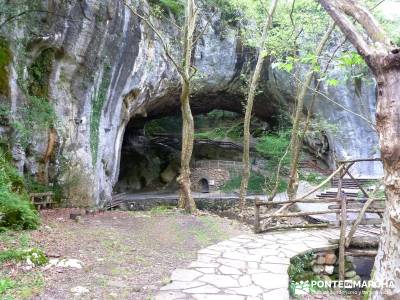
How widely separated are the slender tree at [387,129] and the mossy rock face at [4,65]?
249 inches

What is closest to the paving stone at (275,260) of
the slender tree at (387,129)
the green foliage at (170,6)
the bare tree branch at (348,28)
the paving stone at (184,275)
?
the paving stone at (184,275)

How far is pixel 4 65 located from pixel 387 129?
685cm

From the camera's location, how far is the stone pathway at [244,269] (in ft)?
11.4

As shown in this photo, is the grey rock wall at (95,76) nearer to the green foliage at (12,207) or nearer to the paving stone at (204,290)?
the green foliage at (12,207)

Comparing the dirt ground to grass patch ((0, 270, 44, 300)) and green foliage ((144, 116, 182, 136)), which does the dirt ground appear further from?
green foliage ((144, 116, 182, 136))

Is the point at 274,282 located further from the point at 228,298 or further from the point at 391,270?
the point at 391,270

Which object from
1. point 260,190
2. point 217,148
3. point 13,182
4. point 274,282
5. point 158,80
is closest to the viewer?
point 274,282

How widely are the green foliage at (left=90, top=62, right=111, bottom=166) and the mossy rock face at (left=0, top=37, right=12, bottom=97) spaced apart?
3.24m

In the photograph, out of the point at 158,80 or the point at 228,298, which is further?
the point at 158,80

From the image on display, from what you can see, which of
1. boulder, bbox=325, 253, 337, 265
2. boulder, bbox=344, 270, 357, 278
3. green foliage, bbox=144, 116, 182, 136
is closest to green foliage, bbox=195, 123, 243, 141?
green foliage, bbox=144, 116, 182, 136

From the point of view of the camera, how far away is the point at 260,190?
18.7 m

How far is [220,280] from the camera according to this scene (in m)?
3.84

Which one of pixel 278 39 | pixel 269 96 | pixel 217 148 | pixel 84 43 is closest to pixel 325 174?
pixel 269 96

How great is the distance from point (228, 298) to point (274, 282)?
2.44 feet
